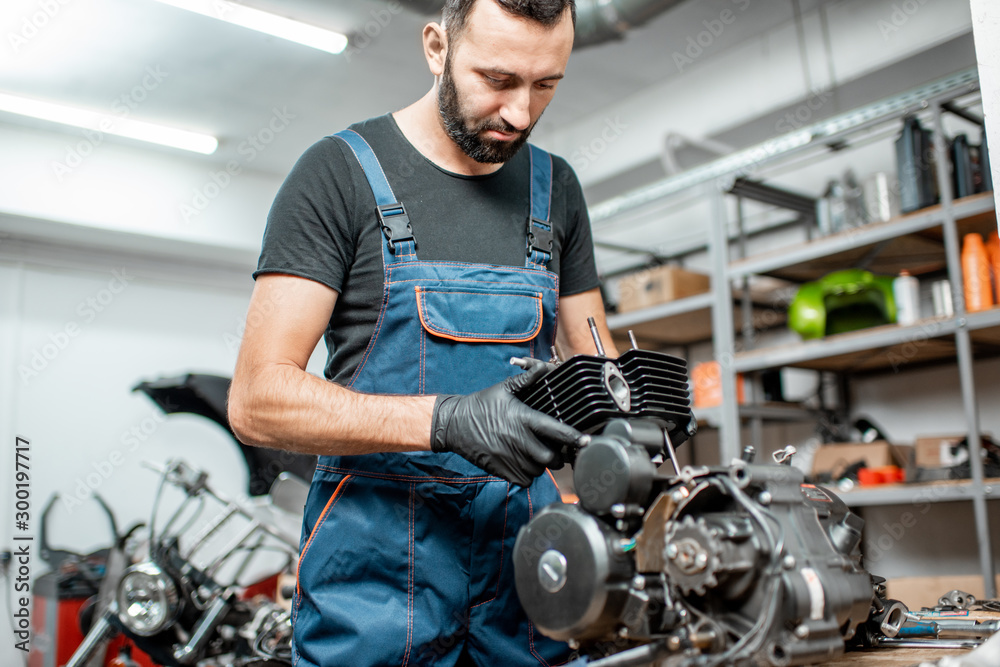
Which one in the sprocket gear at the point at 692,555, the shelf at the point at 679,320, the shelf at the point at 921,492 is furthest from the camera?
the shelf at the point at 679,320

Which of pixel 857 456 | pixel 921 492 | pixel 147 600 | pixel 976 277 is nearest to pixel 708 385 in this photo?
pixel 857 456

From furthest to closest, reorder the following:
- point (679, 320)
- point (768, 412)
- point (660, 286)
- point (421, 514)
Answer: point (679, 320)
point (660, 286)
point (768, 412)
point (421, 514)

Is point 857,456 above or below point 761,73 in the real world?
below

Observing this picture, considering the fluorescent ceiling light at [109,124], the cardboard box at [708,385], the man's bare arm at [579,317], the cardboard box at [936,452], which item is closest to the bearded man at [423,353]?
the man's bare arm at [579,317]

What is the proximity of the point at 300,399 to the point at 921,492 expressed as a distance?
99.8 inches

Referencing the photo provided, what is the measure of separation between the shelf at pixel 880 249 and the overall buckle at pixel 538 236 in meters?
2.06

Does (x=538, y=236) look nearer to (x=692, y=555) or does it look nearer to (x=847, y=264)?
(x=692, y=555)

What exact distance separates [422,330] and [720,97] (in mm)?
3850

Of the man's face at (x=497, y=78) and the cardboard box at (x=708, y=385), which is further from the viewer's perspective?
the cardboard box at (x=708, y=385)

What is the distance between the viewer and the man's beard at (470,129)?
129cm

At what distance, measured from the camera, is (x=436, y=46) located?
1.36 meters

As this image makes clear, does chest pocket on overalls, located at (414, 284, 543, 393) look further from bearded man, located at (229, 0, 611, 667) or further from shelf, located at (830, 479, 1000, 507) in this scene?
shelf, located at (830, 479, 1000, 507)

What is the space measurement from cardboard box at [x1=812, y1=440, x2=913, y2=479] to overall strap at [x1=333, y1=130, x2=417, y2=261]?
2.55m

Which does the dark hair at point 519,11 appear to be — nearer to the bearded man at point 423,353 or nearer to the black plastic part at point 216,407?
the bearded man at point 423,353
